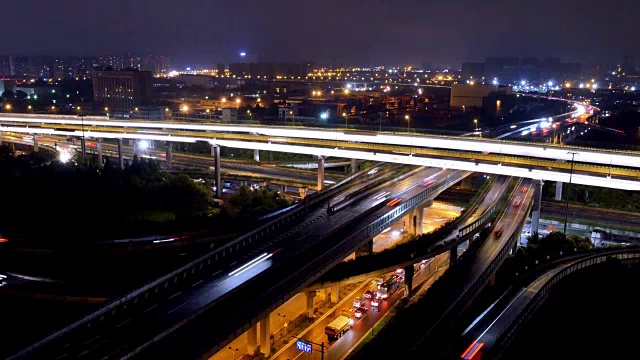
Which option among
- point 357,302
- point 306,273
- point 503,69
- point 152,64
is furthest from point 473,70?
point 306,273

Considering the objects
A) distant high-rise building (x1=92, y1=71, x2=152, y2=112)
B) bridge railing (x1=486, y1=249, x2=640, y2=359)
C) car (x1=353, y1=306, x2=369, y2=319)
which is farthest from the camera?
distant high-rise building (x1=92, y1=71, x2=152, y2=112)

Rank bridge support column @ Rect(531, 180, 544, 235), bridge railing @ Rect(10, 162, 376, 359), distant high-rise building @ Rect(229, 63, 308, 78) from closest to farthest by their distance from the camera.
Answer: bridge railing @ Rect(10, 162, 376, 359) → bridge support column @ Rect(531, 180, 544, 235) → distant high-rise building @ Rect(229, 63, 308, 78)

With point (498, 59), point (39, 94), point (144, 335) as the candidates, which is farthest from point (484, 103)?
point (498, 59)

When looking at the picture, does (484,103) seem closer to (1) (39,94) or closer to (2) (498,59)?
(1) (39,94)

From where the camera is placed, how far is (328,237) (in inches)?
692

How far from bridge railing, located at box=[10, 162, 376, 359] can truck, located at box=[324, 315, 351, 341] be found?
12.2ft

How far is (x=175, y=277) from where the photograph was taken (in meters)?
13.8

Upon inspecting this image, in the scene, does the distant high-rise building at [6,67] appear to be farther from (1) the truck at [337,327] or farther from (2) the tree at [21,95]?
(1) the truck at [337,327]

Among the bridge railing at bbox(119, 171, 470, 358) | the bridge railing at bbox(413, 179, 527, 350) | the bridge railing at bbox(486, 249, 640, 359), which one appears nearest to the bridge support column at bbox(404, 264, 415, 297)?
the bridge railing at bbox(119, 171, 470, 358)

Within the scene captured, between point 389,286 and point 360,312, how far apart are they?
2.15m

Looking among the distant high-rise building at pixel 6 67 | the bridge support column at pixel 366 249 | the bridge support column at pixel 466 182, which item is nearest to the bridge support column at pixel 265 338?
the bridge support column at pixel 366 249

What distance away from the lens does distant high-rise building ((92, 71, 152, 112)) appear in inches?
3334

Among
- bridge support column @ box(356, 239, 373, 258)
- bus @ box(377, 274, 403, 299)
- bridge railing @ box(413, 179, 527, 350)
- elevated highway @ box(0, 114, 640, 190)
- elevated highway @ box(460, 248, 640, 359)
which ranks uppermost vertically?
elevated highway @ box(0, 114, 640, 190)

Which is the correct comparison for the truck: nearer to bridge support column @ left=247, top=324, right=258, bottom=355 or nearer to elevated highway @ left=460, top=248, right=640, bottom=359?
bridge support column @ left=247, top=324, right=258, bottom=355
